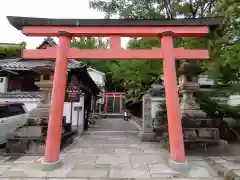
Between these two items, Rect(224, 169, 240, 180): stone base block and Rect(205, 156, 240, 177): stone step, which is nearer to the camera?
Rect(224, 169, 240, 180): stone base block

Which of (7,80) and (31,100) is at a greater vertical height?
(7,80)

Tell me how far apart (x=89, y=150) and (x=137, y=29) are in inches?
186

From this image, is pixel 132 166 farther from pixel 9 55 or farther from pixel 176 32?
pixel 9 55

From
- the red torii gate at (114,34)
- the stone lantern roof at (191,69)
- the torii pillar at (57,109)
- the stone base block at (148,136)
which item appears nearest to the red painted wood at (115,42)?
the red torii gate at (114,34)

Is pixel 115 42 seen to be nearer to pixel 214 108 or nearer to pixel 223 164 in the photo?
pixel 223 164

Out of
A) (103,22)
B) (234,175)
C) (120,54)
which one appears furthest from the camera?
(103,22)

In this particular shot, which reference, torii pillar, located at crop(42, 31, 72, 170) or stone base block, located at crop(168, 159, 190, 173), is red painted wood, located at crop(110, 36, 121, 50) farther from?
stone base block, located at crop(168, 159, 190, 173)

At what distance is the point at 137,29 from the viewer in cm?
595

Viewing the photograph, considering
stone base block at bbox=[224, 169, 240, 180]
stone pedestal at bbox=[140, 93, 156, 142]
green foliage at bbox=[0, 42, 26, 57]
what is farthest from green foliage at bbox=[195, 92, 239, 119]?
green foliage at bbox=[0, 42, 26, 57]

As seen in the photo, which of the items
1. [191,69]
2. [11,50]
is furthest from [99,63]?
[191,69]

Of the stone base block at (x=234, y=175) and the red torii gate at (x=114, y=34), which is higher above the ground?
the red torii gate at (x=114, y=34)

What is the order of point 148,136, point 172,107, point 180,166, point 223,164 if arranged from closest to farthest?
point 180,166 < point 172,107 < point 223,164 < point 148,136

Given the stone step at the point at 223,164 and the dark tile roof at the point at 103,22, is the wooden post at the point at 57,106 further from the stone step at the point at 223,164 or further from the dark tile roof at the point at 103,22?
the stone step at the point at 223,164

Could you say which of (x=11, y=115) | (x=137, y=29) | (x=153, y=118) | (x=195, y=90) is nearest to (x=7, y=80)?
(x=11, y=115)
